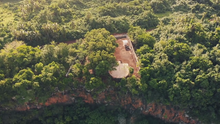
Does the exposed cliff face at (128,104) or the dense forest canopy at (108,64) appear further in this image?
the exposed cliff face at (128,104)

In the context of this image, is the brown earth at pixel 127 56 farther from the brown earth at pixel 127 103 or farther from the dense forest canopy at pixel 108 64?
the dense forest canopy at pixel 108 64

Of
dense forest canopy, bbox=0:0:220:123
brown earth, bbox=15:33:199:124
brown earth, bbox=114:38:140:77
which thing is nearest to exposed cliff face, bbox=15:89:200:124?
brown earth, bbox=15:33:199:124

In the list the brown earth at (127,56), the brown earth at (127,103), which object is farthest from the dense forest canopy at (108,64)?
the brown earth at (127,56)

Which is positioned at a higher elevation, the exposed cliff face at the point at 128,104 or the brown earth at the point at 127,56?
the brown earth at the point at 127,56

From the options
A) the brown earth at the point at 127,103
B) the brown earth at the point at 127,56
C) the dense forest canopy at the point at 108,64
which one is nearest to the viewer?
the dense forest canopy at the point at 108,64

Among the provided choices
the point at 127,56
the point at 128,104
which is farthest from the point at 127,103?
the point at 127,56

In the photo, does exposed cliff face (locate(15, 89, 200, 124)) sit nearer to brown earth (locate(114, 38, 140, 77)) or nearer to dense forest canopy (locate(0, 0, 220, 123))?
dense forest canopy (locate(0, 0, 220, 123))

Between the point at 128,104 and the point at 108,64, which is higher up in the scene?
the point at 108,64

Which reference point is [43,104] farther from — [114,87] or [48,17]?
[48,17]

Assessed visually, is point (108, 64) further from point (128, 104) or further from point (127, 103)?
point (128, 104)
